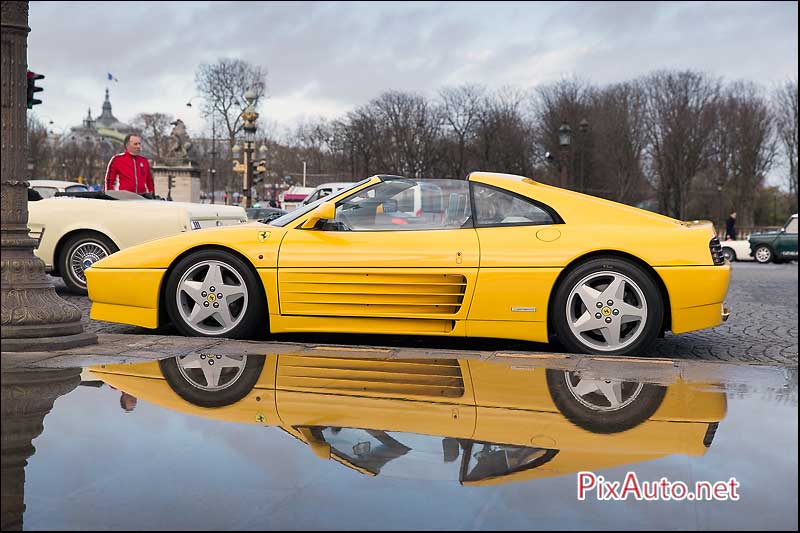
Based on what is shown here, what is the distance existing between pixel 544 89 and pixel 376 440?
237 feet

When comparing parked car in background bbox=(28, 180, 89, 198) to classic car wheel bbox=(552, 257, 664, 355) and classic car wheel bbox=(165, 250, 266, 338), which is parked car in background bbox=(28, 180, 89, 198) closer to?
classic car wheel bbox=(165, 250, 266, 338)

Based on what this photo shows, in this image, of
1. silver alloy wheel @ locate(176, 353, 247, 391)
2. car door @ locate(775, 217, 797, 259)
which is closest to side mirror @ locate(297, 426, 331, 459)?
silver alloy wheel @ locate(176, 353, 247, 391)

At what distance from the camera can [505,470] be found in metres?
3.26

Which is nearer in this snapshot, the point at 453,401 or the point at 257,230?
the point at 453,401

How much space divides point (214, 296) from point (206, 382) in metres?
1.78

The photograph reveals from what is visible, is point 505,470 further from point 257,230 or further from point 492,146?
→ point 492,146

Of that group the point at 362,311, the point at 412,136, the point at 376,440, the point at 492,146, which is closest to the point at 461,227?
the point at 362,311

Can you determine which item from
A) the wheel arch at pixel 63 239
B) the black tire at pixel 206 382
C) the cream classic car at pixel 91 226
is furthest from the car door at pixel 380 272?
the wheel arch at pixel 63 239

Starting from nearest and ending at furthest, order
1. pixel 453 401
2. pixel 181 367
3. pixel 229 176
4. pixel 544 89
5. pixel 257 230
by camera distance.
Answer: pixel 453 401
pixel 181 367
pixel 257 230
pixel 544 89
pixel 229 176

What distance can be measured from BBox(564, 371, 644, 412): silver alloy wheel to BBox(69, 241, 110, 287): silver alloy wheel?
A: 19.9 feet

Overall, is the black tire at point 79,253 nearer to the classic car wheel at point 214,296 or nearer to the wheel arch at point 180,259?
the wheel arch at point 180,259

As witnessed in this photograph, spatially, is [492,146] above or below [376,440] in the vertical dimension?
above

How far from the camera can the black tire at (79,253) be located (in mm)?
9594

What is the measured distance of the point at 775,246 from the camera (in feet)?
85.2
